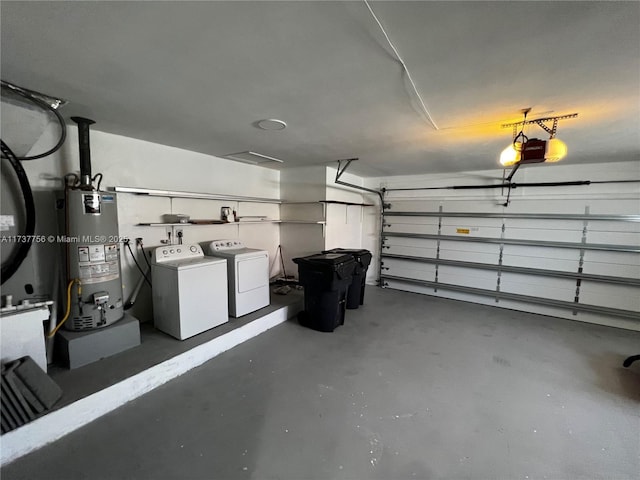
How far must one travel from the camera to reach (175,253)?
10.2 ft

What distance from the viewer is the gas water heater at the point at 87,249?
227 cm

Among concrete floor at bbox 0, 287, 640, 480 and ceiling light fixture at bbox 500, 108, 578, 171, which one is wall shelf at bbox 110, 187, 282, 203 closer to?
concrete floor at bbox 0, 287, 640, 480

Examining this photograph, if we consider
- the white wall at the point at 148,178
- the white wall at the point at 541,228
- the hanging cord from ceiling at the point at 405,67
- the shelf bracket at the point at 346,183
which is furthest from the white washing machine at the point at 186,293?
the white wall at the point at 541,228

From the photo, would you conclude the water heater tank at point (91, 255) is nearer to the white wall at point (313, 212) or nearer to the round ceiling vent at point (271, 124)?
the round ceiling vent at point (271, 124)

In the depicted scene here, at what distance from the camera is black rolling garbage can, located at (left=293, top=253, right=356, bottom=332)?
3406 millimetres

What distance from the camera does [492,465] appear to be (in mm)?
1617

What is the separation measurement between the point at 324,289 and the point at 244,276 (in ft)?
3.50

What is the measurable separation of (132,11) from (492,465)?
3.09 m

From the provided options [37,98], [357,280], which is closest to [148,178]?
[37,98]

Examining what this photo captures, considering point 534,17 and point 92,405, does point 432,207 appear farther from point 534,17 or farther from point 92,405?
point 92,405

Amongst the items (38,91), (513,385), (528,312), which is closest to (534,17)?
(513,385)

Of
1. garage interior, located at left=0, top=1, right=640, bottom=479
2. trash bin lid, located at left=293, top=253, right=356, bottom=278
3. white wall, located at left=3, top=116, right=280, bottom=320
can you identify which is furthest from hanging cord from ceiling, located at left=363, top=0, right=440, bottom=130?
white wall, located at left=3, top=116, right=280, bottom=320

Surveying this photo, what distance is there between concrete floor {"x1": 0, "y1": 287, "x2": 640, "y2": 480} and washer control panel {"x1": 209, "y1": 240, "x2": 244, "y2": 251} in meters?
1.42

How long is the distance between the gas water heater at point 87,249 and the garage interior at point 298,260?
2 centimetres
